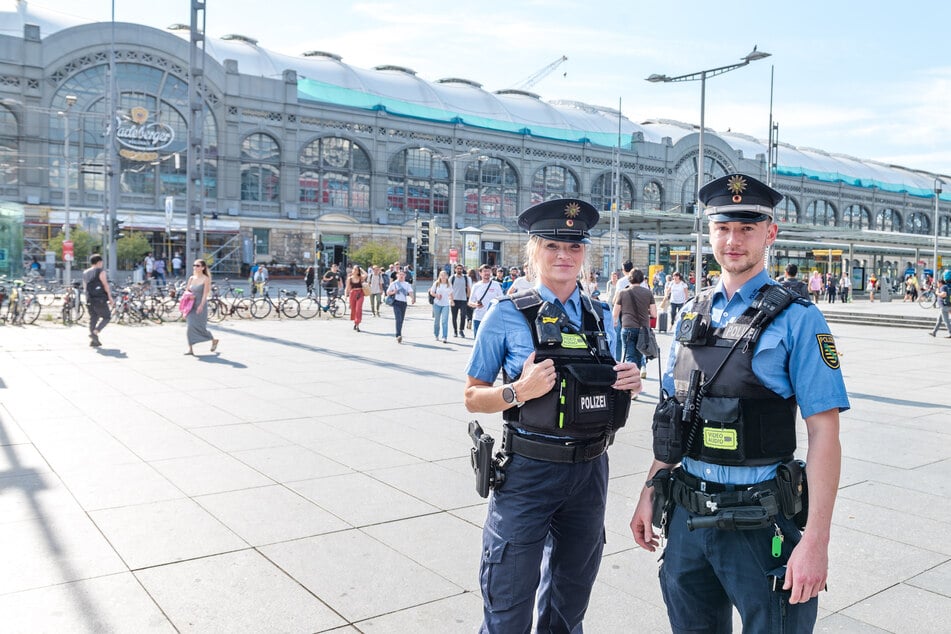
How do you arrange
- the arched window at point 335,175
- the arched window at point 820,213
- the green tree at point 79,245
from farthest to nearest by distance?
1. the arched window at point 820,213
2. the arched window at point 335,175
3. the green tree at point 79,245

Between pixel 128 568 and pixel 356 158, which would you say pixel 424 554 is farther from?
pixel 356 158

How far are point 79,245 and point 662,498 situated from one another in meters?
46.7

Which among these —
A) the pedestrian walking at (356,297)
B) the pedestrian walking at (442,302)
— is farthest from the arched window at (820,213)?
the pedestrian walking at (442,302)

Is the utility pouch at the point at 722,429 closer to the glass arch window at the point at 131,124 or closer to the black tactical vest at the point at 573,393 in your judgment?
the black tactical vest at the point at 573,393

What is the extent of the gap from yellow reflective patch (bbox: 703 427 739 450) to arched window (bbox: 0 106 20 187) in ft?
179

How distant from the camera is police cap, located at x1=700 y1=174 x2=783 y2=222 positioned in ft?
8.96

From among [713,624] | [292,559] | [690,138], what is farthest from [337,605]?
[690,138]

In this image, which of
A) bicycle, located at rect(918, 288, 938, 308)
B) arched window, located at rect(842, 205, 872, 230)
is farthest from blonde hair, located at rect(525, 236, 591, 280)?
arched window, located at rect(842, 205, 872, 230)

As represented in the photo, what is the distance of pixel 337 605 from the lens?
399 centimetres

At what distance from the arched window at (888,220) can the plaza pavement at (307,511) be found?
96.6m

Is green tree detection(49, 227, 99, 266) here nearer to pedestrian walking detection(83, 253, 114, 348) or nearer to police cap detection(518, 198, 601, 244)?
pedestrian walking detection(83, 253, 114, 348)

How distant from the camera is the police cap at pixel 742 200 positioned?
2.73 m

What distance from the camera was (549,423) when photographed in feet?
9.58

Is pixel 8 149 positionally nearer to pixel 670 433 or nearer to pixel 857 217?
pixel 670 433
